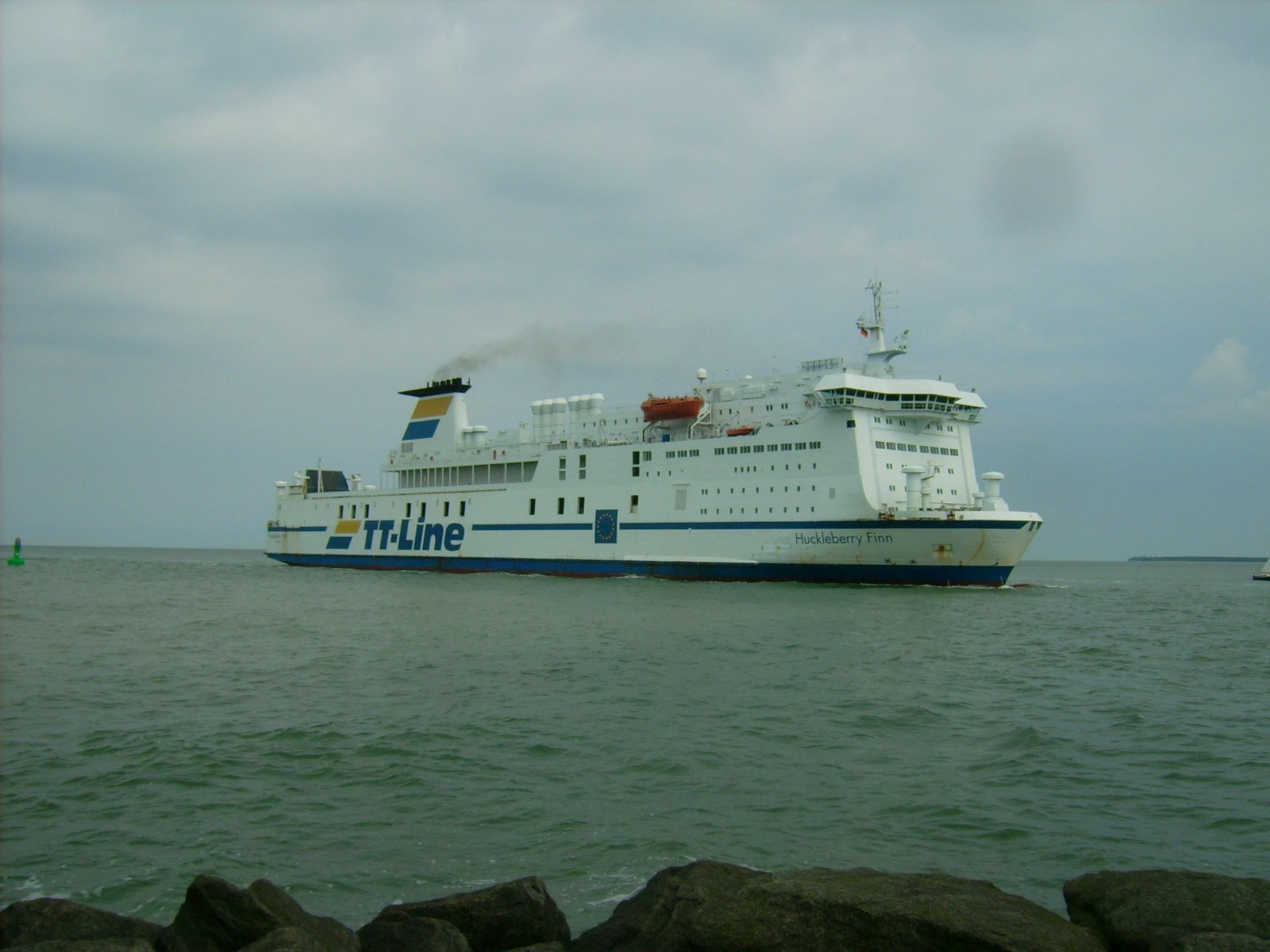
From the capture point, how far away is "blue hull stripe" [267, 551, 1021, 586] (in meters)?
29.2

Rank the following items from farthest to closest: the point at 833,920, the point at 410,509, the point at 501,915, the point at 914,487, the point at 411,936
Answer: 1. the point at 410,509
2. the point at 914,487
3. the point at 501,915
4. the point at 411,936
5. the point at 833,920

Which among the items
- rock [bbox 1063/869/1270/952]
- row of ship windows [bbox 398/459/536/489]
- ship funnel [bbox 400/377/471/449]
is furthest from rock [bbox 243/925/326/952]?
ship funnel [bbox 400/377/471/449]

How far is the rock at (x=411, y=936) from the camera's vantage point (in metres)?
4.88

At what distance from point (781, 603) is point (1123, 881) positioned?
19.0 meters

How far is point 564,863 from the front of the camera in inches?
255

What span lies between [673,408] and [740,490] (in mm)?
4725

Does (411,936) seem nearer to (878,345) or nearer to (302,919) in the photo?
(302,919)

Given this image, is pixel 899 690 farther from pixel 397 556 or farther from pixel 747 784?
pixel 397 556

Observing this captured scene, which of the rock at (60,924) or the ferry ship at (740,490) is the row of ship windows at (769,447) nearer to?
the ferry ship at (740,490)

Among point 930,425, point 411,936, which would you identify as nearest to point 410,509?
point 930,425

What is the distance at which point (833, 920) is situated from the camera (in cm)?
470

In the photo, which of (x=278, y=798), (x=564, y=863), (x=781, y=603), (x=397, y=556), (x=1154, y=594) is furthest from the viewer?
(x=397, y=556)

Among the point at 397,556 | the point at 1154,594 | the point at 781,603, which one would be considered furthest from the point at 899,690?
the point at 397,556

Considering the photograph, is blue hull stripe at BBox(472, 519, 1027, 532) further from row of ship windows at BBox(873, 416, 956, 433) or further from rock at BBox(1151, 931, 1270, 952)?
rock at BBox(1151, 931, 1270, 952)
